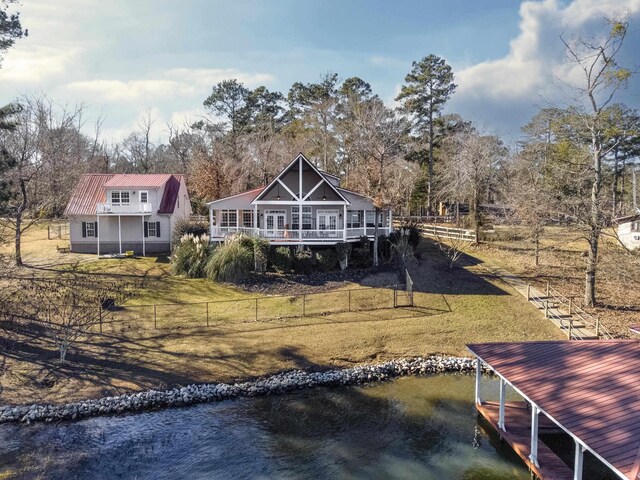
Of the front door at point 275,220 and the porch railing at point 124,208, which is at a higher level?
the porch railing at point 124,208

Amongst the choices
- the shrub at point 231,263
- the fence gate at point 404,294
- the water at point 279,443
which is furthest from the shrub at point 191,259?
the water at point 279,443

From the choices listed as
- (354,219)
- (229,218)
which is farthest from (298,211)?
(229,218)

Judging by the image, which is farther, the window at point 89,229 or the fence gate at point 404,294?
the window at point 89,229

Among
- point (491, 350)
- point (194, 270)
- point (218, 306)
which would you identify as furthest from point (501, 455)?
point (194, 270)

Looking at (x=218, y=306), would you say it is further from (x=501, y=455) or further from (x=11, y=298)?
(x=501, y=455)

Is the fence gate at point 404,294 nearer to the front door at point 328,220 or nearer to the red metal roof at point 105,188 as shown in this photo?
the front door at point 328,220

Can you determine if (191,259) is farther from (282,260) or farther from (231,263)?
(282,260)

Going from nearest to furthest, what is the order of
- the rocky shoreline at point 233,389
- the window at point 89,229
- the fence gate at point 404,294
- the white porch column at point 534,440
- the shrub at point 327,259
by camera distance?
the white porch column at point 534,440 → the rocky shoreline at point 233,389 → the fence gate at point 404,294 → the shrub at point 327,259 → the window at point 89,229

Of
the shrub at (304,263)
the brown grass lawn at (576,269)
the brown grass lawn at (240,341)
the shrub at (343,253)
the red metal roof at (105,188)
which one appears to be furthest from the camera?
the red metal roof at (105,188)
